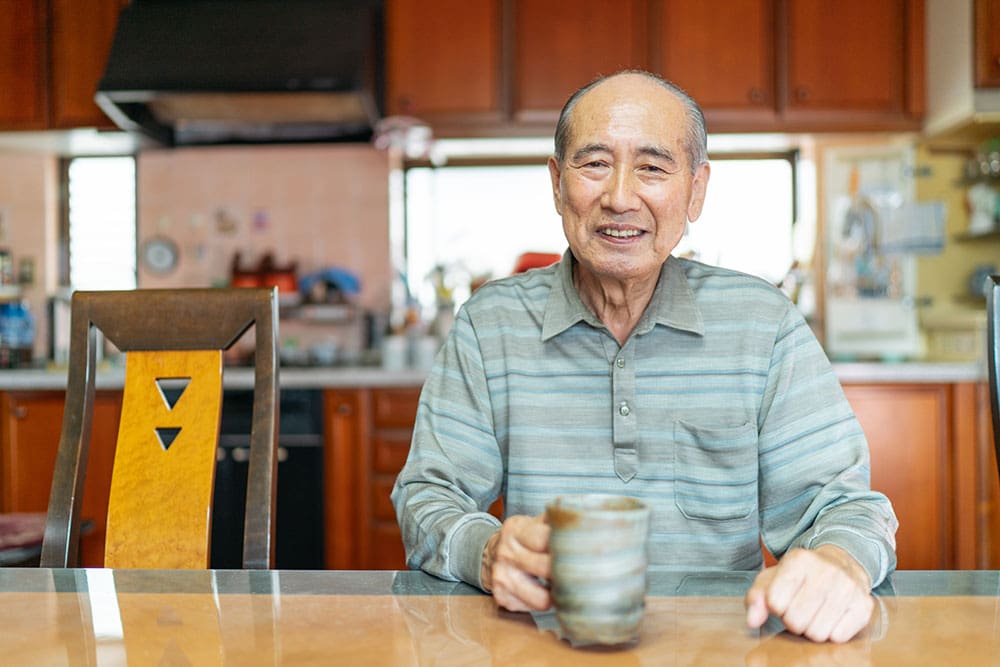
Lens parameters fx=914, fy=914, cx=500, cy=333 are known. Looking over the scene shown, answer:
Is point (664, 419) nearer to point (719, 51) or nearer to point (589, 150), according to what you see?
point (589, 150)

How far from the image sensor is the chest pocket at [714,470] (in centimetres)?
119

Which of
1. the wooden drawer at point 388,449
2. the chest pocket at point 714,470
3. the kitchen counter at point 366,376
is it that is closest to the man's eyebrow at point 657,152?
the chest pocket at point 714,470

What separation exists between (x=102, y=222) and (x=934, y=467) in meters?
3.41

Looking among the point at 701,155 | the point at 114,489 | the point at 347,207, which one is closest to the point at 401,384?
the point at 347,207

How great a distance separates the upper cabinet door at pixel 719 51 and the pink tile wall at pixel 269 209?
123cm

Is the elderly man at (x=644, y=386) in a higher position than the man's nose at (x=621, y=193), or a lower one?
lower

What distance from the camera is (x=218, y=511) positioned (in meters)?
3.10

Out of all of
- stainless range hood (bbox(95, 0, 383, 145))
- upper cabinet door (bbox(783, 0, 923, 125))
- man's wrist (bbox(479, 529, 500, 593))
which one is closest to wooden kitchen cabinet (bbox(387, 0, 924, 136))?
upper cabinet door (bbox(783, 0, 923, 125))

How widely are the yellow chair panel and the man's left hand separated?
0.80 m

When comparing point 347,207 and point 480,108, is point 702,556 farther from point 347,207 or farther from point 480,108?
point 347,207

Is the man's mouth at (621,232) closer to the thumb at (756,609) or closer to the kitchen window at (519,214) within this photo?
the thumb at (756,609)

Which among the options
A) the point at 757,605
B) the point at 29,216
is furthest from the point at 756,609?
the point at 29,216

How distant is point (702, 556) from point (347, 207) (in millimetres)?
2839

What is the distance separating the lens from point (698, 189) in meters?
1.26
